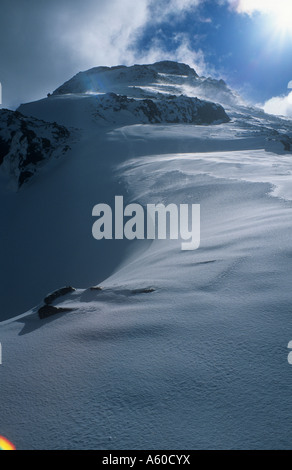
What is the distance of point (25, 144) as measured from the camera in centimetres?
2175

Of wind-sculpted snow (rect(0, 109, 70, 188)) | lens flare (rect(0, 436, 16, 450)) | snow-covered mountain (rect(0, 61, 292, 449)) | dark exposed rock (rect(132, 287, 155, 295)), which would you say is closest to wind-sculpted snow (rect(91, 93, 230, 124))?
wind-sculpted snow (rect(0, 109, 70, 188))

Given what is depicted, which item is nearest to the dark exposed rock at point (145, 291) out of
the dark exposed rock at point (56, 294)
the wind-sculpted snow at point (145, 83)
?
the dark exposed rock at point (56, 294)

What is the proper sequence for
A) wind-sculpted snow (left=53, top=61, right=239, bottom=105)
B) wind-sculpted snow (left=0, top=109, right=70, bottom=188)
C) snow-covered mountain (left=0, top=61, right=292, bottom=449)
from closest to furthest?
snow-covered mountain (left=0, top=61, right=292, bottom=449) → wind-sculpted snow (left=0, top=109, right=70, bottom=188) → wind-sculpted snow (left=53, top=61, right=239, bottom=105)

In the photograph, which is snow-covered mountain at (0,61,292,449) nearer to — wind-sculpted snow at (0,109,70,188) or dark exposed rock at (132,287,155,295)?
dark exposed rock at (132,287,155,295)

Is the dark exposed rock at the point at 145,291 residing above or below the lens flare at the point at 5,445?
above

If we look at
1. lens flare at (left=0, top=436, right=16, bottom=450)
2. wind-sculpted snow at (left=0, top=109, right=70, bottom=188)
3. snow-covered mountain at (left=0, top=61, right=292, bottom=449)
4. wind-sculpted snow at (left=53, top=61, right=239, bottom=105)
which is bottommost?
lens flare at (left=0, top=436, right=16, bottom=450)

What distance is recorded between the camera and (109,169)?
16.0 meters

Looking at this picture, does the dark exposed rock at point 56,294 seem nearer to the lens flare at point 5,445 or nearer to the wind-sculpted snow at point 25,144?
the lens flare at point 5,445

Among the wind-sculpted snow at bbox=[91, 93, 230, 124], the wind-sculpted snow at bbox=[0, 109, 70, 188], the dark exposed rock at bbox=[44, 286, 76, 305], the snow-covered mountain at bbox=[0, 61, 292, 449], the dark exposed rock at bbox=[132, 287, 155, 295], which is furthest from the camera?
the wind-sculpted snow at bbox=[91, 93, 230, 124]

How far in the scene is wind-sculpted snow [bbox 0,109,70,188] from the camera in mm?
20797

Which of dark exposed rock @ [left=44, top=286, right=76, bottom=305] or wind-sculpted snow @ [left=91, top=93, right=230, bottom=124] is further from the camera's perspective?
wind-sculpted snow @ [left=91, top=93, right=230, bottom=124]

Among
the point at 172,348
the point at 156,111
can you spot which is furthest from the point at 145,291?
the point at 156,111

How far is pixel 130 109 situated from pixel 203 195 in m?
30.2

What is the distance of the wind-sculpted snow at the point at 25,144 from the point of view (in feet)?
68.2
